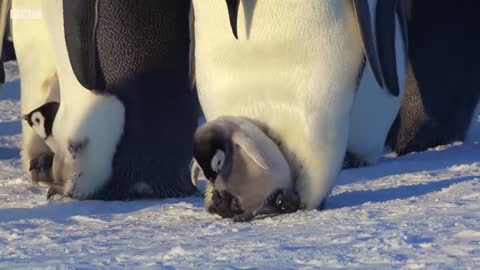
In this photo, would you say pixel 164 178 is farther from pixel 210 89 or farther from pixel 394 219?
pixel 394 219

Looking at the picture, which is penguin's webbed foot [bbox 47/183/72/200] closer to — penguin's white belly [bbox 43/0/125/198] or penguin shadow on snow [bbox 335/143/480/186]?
penguin's white belly [bbox 43/0/125/198]

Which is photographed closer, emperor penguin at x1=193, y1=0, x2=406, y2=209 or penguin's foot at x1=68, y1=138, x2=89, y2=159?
emperor penguin at x1=193, y1=0, x2=406, y2=209

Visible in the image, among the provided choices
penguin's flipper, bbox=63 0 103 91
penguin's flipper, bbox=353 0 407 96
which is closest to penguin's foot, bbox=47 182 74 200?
penguin's flipper, bbox=63 0 103 91

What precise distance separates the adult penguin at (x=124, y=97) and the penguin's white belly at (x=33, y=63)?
1.37ft

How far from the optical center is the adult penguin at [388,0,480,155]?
551cm

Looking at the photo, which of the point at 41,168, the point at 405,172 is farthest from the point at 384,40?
the point at 41,168

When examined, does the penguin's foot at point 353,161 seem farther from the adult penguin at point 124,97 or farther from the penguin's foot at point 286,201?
the penguin's foot at point 286,201

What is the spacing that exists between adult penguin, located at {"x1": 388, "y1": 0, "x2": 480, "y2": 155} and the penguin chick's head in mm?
1460

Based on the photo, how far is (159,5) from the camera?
4.45m

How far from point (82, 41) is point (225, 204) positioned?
82 cm

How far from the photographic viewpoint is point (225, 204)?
151 inches

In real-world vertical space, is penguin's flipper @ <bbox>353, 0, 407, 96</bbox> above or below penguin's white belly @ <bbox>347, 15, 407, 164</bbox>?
above

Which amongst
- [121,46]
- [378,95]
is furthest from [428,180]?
[121,46]

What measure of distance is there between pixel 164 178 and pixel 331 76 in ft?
2.64
